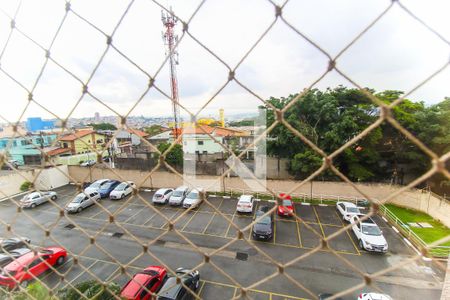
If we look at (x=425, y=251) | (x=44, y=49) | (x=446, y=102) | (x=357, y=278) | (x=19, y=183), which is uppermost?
(x=446, y=102)

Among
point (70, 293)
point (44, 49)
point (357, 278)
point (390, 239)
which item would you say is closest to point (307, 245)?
point (357, 278)

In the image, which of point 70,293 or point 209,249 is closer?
point 70,293

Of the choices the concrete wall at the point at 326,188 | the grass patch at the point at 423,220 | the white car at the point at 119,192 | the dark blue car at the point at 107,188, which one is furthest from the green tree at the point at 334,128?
the dark blue car at the point at 107,188

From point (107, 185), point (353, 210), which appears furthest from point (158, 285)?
point (107, 185)

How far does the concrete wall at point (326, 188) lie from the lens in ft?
19.1

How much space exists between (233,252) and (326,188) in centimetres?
403

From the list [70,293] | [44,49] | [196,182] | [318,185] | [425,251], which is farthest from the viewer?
[196,182]

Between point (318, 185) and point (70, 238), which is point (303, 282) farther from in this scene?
point (70, 238)

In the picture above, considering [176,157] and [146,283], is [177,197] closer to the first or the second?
[176,157]

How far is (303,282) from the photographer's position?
12.2 ft

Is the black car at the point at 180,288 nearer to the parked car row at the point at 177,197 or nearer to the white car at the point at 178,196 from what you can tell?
the parked car row at the point at 177,197

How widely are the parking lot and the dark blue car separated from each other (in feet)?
3.07

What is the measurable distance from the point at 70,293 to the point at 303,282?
3177 millimetres

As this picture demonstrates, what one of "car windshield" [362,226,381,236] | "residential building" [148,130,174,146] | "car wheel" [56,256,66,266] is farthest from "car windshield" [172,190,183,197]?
"residential building" [148,130,174,146]
